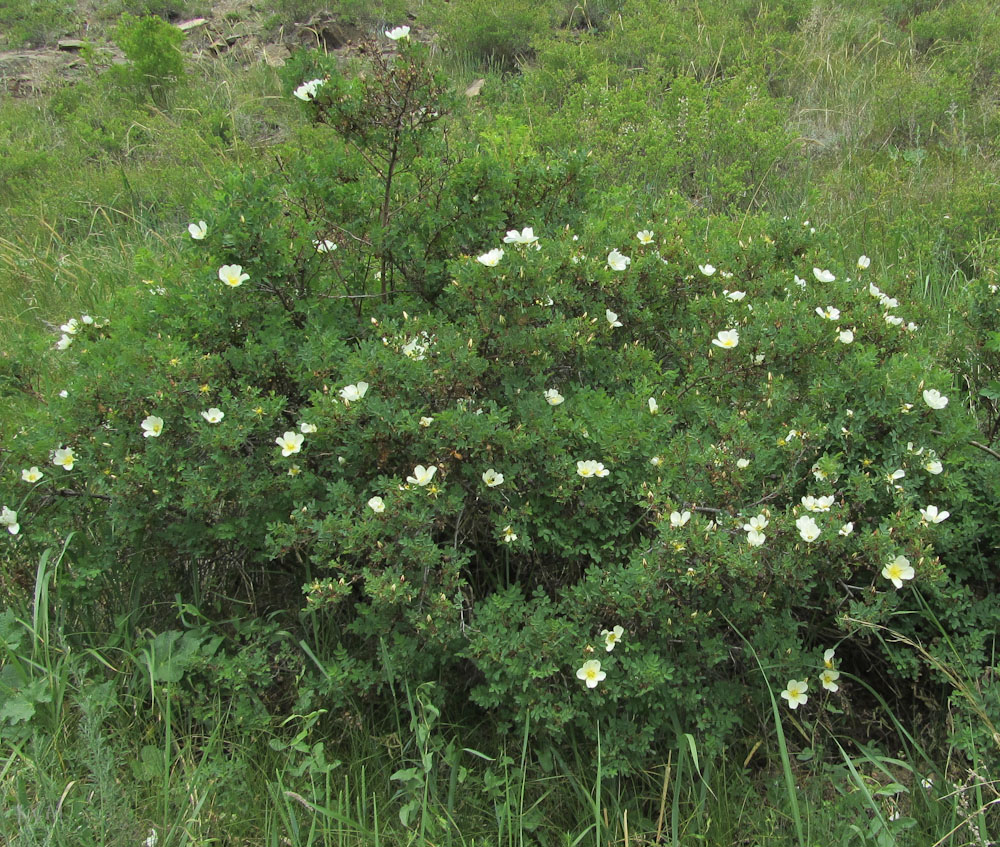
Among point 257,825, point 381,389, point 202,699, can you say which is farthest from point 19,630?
point 381,389

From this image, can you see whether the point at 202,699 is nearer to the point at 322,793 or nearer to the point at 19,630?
the point at 322,793

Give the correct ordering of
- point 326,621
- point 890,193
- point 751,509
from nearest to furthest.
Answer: point 751,509 < point 326,621 < point 890,193

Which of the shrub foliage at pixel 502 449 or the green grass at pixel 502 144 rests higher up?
the shrub foliage at pixel 502 449

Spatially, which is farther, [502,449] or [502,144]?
[502,144]

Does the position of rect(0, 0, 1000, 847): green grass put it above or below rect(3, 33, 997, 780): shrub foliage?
below

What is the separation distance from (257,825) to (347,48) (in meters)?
7.72

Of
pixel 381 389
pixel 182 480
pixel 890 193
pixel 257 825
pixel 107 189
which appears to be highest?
pixel 381 389

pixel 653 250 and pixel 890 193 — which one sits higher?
pixel 653 250

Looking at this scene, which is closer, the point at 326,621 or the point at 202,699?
the point at 202,699

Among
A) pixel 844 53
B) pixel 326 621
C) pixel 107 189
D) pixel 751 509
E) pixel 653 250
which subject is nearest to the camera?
pixel 751 509

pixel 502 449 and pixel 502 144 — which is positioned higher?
pixel 502 144

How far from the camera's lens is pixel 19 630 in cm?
234

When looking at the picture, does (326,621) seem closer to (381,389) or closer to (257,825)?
(257,825)

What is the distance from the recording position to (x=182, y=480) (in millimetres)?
2061
